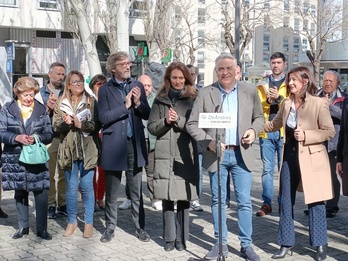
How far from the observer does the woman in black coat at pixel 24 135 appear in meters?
7.06

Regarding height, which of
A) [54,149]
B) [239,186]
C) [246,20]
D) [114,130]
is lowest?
[239,186]

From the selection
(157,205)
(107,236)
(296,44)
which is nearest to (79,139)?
(107,236)

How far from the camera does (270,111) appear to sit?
8.28 m

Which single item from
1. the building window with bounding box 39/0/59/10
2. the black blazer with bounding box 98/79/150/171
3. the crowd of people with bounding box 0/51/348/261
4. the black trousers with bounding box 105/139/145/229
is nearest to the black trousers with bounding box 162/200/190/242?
the crowd of people with bounding box 0/51/348/261

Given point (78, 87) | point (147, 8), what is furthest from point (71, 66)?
point (78, 87)

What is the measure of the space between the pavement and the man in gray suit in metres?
0.50

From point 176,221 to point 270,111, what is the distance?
2415mm

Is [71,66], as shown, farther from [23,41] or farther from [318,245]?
[318,245]

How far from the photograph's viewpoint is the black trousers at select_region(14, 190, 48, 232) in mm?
7238

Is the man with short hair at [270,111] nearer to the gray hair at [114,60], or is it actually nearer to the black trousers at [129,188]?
the black trousers at [129,188]

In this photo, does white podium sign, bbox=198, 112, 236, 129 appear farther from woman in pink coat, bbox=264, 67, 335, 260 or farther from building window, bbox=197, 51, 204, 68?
building window, bbox=197, 51, 204, 68

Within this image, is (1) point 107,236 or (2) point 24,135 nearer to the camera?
(2) point 24,135

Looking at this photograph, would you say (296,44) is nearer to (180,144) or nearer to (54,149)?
(54,149)

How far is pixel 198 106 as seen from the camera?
245 inches
